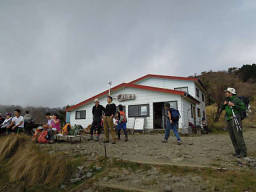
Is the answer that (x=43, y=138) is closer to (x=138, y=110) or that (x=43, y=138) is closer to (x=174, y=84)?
(x=138, y=110)

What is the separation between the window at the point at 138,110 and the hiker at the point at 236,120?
10083 mm

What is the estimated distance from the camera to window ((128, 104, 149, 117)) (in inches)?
590

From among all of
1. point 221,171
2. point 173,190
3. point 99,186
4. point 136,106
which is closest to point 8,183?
point 99,186

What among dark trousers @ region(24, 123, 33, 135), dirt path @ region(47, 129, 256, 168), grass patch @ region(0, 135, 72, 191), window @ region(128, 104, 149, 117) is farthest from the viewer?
window @ region(128, 104, 149, 117)

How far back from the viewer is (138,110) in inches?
601

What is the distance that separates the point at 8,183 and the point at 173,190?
9.86 ft

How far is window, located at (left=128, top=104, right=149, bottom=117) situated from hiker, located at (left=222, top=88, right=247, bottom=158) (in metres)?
10.1

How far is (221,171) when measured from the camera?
11.1ft

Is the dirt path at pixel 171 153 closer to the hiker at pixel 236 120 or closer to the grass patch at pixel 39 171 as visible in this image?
the hiker at pixel 236 120

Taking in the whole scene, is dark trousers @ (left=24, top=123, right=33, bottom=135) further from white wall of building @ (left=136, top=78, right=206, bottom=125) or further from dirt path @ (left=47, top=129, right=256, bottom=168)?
white wall of building @ (left=136, top=78, right=206, bottom=125)

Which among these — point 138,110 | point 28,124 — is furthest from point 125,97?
point 28,124

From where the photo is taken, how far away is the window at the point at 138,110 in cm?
1499

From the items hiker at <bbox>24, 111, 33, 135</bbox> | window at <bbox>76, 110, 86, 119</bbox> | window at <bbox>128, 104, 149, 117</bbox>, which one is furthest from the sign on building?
hiker at <bbox>24, 111, 33, 135</bbox>

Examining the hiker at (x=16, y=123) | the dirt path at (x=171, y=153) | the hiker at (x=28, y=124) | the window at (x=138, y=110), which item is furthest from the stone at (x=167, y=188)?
the window at (x=138, y=110)
